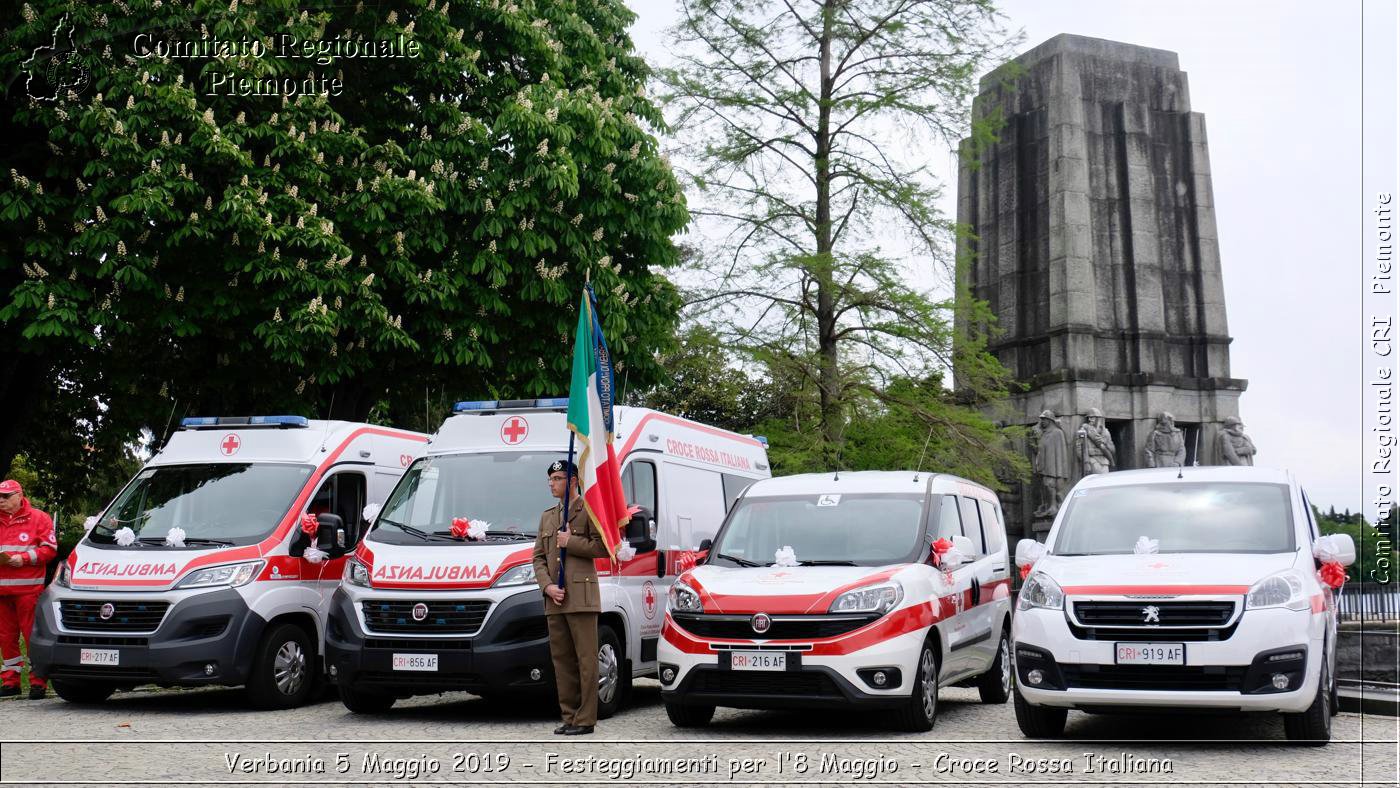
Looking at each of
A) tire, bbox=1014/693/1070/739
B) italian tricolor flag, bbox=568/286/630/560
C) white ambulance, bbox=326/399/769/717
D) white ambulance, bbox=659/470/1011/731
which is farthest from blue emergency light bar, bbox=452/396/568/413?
tire, bbox=1014/693/1070/739

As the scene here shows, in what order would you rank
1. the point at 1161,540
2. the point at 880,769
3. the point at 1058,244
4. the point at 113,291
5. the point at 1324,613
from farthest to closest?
1. the point at 1058,244
2. the point at 113,291
3. the point at 1161,540
4. the point at 1324,613
5. the point at 880,769

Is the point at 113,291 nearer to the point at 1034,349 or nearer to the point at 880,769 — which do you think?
the point at 880,769

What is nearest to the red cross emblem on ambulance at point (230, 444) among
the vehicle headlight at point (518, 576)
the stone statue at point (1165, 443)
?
the vehicle headlight at point (518, 576)

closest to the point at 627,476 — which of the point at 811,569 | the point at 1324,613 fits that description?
the point at 811,569

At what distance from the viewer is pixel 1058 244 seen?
109 ft

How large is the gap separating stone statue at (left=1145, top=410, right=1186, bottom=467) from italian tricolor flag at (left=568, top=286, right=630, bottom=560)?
25.4 metres

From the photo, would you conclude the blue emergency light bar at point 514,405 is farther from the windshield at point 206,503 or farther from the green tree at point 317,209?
the green tree at point 317,209

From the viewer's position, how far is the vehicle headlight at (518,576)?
1071 cm

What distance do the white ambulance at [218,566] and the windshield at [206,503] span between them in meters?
0.01

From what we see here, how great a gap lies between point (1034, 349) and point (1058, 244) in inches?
104

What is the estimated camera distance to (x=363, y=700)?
1138cm

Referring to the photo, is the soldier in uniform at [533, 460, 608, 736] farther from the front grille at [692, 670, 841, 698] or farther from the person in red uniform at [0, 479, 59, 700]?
the person in red uniform at [0, 479, 59, 700]

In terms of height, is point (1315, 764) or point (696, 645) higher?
point (696, 645)

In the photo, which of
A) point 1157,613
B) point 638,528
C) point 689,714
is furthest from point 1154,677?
point 638,528
